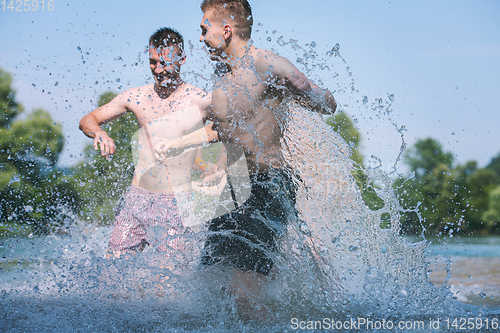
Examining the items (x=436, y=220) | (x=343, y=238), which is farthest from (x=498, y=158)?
(x=343, y=238)

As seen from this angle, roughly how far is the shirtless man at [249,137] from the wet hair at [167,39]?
76 cm

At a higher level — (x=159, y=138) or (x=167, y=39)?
(x=167, y=39)

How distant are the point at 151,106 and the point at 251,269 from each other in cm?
171

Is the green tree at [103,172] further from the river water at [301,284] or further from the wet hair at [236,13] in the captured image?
the wet hair at [236,13]

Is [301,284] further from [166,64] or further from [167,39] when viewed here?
[167,39]

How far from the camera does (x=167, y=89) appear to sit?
3275 millimetres

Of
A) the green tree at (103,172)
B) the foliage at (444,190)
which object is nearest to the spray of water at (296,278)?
the green tree at (103,172)

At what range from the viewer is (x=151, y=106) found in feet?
10.6

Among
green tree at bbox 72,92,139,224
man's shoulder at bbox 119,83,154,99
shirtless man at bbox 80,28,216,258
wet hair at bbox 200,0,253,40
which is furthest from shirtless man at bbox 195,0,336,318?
green tree at bbox 72,92,139,224

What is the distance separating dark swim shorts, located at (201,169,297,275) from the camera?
2.43m

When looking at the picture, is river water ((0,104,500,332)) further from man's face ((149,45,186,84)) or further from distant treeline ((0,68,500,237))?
distant treeline ((0,68,500,237))

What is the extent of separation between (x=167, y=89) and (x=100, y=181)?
2810 cm

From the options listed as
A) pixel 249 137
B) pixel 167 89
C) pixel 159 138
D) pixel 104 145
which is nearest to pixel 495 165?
pixel 167 89

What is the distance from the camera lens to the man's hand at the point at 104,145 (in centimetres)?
263
